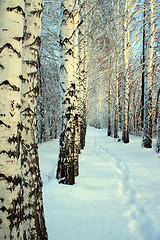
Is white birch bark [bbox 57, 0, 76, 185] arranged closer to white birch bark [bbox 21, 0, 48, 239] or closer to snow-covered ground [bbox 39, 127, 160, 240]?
snow-covered ground [bbox 39, 127, 160, 240]

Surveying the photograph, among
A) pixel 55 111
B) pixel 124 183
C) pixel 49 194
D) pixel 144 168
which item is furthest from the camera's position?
pixel 55 111

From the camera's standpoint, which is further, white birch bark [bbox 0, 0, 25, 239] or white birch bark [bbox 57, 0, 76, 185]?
white birch bark [bbox 57, 0, 76, 185]

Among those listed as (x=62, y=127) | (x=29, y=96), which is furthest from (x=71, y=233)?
(x=62, y=127)

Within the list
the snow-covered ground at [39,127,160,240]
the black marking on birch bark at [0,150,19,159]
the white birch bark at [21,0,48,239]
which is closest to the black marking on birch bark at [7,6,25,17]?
the white birch bark at [21,0,48,239]

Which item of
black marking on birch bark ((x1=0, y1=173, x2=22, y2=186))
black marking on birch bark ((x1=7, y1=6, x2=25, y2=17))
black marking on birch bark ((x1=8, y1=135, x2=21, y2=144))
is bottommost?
black marking on birch bark ((x1=0, y1=173, x2=22, y2=186))

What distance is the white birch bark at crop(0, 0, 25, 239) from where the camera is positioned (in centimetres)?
86

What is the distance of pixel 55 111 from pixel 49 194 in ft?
40.0

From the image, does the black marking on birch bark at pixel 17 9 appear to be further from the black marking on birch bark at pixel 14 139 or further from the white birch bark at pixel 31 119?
the black marking on birch bark at pixel 14 139

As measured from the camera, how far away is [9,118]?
0.88 meters

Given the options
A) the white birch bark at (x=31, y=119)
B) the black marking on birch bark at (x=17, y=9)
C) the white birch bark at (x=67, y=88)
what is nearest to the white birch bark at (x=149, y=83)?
the white birch bark at (x=67, y=88)

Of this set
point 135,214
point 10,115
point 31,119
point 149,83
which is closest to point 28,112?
point 31,119

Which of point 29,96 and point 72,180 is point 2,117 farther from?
point 72,180

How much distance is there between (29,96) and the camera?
4.34ft

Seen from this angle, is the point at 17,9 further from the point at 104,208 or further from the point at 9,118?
the point at 104,208
